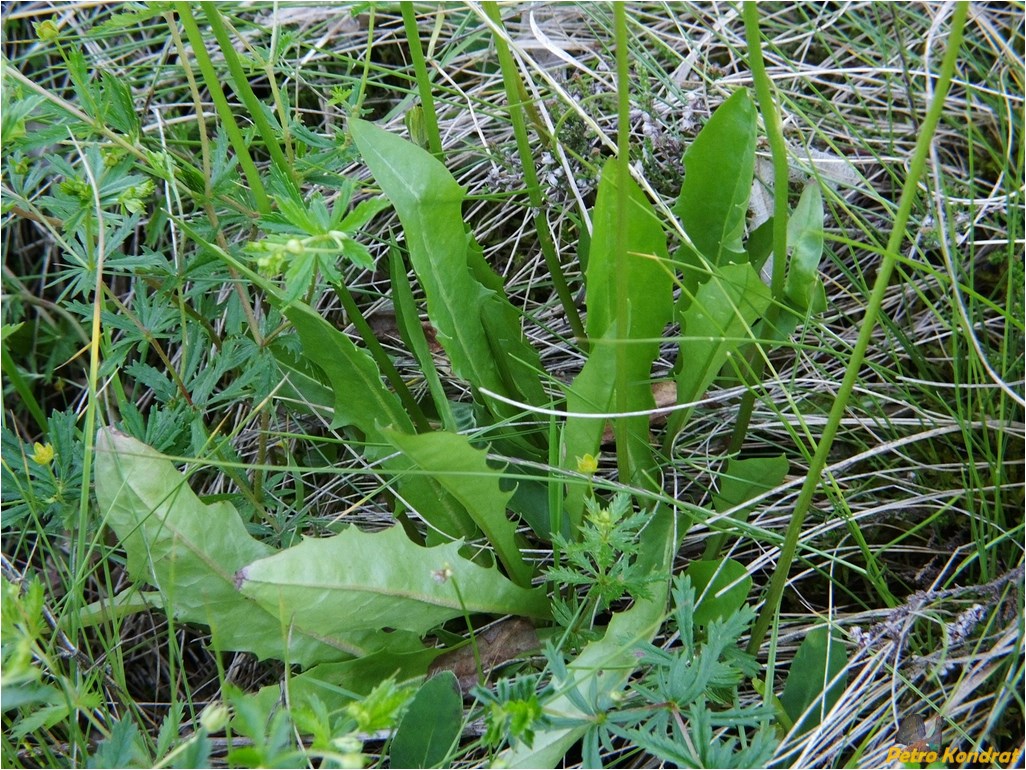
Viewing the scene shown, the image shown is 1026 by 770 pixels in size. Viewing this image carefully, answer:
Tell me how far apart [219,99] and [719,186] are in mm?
733

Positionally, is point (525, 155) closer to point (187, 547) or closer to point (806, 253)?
point (806, 253)

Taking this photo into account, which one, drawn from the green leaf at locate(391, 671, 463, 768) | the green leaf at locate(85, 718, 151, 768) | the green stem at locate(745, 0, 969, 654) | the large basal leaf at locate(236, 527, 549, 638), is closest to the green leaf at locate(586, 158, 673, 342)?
the green stem at locate(745, 0, 969, 654)

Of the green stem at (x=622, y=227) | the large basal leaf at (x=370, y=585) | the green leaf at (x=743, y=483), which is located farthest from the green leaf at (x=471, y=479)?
the green leaf at (x=743, y=483)

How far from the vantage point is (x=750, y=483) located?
Answer: 4.18 feet

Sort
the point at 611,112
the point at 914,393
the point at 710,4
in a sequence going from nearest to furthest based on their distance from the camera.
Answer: the point at 914,393, the point at 611,112, the point at 710,4

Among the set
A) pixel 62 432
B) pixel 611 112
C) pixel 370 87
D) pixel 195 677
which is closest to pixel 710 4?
pixel 611 112

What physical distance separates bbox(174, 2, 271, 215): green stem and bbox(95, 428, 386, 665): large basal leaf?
0.39 meters

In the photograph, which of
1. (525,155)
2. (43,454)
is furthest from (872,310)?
(43,454)


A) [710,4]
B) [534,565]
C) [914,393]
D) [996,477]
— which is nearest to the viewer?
[996,477]

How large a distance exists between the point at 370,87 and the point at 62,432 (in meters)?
1.07

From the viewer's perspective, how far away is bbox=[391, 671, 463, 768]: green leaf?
1101mm

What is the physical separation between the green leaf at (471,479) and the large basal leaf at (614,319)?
114mm

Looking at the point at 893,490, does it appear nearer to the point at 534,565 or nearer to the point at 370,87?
the point at 534,565

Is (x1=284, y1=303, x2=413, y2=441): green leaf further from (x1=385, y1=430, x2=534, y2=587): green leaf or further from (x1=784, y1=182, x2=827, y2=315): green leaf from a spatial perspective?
(x1=784, y1=182, x2=827, y2=315): green leaf
